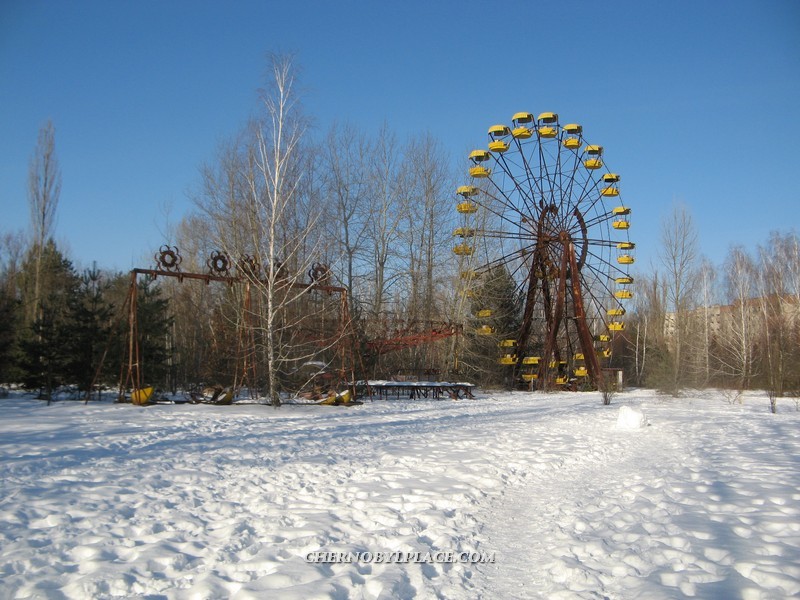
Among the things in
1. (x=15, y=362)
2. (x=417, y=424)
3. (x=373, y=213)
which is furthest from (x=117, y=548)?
(x=373, y=213)

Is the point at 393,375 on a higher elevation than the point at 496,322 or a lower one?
lower

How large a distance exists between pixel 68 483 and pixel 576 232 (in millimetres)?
28980

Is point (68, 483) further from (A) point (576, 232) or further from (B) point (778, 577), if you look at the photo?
(A) point (576, 232)

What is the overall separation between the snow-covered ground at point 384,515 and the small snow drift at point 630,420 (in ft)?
6.35

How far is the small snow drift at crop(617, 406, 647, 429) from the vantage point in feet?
40.2

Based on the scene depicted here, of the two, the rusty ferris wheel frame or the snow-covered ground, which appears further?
the rusty ferris wheel frame

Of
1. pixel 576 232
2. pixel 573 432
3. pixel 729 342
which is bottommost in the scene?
pixel 573 432

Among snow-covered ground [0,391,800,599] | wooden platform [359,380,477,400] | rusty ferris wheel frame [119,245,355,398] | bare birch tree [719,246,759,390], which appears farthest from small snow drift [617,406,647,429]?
bare birch tree [719,246,759,390]

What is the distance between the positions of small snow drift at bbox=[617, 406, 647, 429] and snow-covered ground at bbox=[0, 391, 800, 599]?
1.93m

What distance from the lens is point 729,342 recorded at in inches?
1459

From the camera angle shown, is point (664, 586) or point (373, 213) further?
point (373, 213)

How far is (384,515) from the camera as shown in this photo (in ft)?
18.0

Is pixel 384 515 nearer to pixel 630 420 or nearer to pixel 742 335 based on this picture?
pixel 630 420

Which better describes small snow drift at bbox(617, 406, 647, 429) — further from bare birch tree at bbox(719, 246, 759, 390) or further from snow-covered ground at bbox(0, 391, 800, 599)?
bare birch tree at bbox(719, 246, 759, 390)
